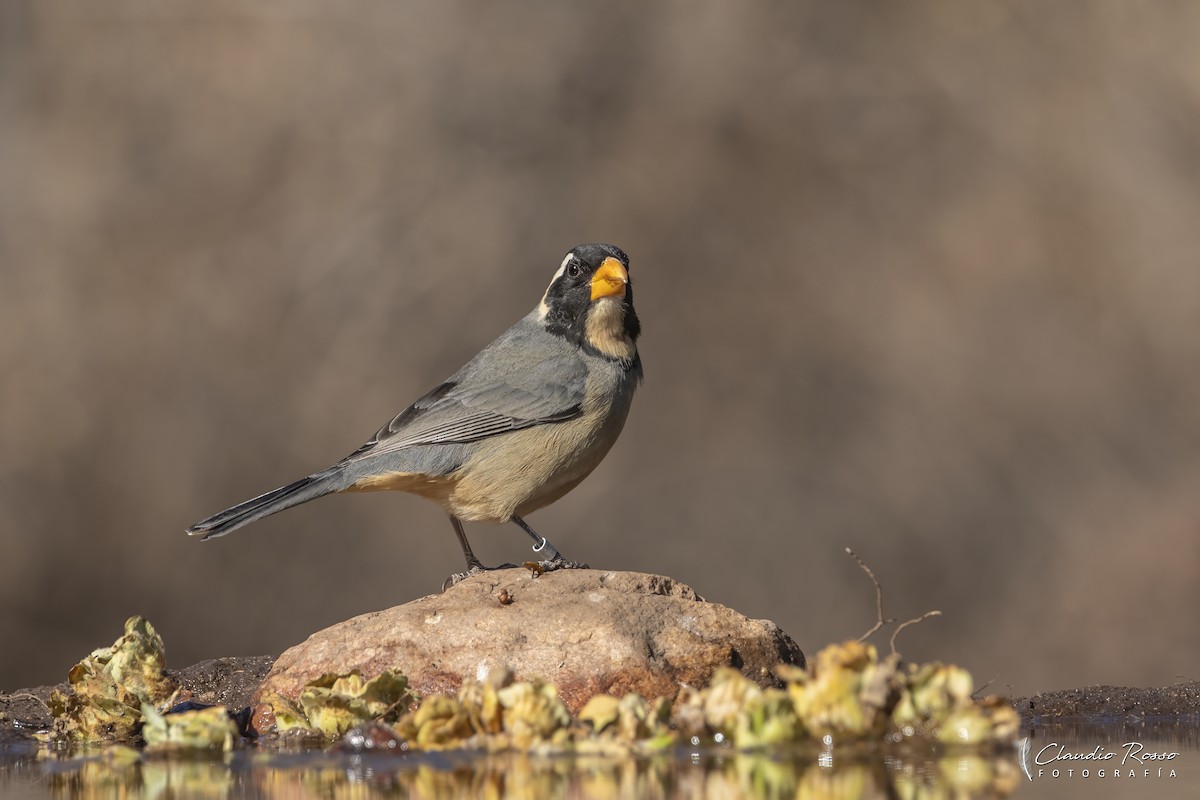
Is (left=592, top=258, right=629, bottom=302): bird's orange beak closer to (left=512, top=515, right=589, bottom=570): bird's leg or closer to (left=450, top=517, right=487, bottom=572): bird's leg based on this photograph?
(left=512, top=515, right=589, bottom=570): bird's leg

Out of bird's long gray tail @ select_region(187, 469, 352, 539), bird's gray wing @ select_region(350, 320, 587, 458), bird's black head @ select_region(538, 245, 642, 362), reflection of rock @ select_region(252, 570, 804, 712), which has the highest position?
bird's black head @ select_region(538, 245, 642, 362)

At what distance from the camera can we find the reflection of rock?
5352 millimetres

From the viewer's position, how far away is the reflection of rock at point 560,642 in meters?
5.35

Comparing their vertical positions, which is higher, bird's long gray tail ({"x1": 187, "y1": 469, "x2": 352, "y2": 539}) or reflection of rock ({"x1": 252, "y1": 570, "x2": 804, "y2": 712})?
bird's long gray tail ({"x1": 187, "y1": 469, "x2": 352, "y2": 539})

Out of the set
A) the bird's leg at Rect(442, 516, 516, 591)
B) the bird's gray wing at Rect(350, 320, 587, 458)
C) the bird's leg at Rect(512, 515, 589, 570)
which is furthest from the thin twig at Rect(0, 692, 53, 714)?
the bird's leg at Rect(512, 515, 589, 570)

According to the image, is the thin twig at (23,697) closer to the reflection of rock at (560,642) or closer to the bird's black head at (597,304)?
the reflection of rock at (560,642)

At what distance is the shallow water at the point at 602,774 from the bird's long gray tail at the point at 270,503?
2155mm

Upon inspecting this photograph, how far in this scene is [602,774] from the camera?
4.14m

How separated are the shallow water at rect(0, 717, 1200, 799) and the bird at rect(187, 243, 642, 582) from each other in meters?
2.48

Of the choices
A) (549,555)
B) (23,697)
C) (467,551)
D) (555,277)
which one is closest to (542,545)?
(549,555)

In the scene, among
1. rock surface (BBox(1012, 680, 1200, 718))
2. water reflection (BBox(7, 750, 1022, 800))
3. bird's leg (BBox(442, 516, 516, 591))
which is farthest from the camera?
bird's leg (BBox(442, 516, 516, 591))

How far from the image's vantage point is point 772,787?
12.5 feet

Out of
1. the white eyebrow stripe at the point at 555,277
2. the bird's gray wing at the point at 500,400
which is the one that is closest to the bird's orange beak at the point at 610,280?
the white eyebrow stripe at the point at 555,277
